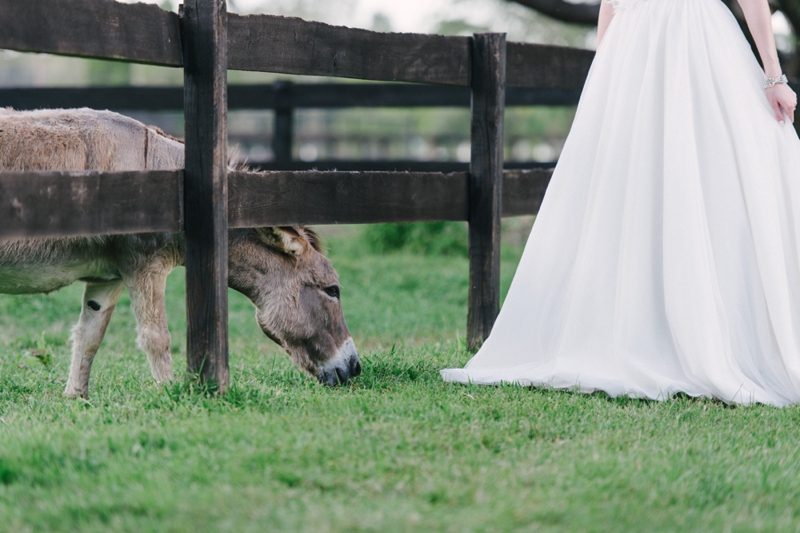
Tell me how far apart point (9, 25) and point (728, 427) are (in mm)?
2945

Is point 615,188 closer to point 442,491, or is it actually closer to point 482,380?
point 482,380

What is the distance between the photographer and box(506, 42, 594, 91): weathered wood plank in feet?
17.2

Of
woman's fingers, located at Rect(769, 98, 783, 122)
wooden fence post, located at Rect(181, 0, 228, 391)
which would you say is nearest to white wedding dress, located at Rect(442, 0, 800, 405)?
woman's fingers, located at Rect(769, 98, 783, 122)

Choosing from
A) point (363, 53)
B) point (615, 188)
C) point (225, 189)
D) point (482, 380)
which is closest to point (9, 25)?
point (225, 189)

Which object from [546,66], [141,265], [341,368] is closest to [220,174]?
[141,265]

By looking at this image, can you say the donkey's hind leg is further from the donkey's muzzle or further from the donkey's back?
the donkey's muzzle

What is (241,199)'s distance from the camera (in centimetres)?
363

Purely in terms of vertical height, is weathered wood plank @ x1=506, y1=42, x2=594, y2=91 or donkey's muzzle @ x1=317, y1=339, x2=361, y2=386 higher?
weathered wood plank @ x1=506, y1=42, x2=594, y2=91

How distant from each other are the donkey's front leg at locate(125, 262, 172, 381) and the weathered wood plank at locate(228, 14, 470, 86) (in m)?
1.10

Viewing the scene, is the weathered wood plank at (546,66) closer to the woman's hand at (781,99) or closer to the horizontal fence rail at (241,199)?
the horizontal fence rail at (241,199)

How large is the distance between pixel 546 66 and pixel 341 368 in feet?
8.63

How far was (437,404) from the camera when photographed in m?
3.32

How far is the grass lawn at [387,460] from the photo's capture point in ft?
7.20

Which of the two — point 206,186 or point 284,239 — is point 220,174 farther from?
point 284,239
